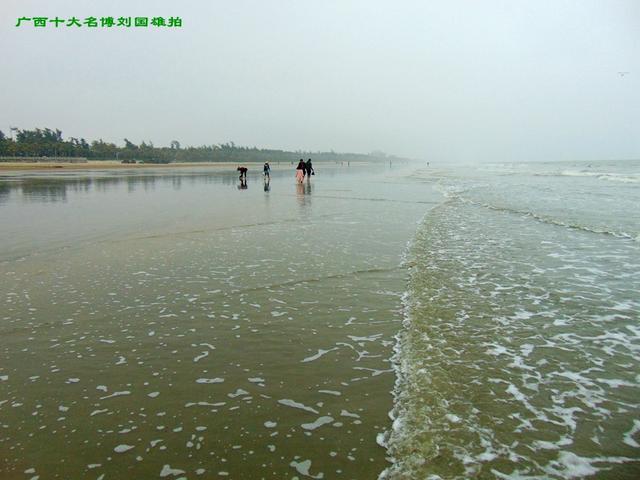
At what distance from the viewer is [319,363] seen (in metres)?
5.45

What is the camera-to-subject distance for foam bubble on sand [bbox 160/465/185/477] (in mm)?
3559

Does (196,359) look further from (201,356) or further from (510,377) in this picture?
(510,377)

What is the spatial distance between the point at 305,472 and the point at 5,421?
10.3ft

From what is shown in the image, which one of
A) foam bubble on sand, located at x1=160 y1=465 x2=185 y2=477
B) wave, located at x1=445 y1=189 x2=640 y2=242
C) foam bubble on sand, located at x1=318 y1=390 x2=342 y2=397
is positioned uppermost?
wave, located at x1=445 y1=189 x2=640 y2=242

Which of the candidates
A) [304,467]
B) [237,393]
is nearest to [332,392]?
[237,393]

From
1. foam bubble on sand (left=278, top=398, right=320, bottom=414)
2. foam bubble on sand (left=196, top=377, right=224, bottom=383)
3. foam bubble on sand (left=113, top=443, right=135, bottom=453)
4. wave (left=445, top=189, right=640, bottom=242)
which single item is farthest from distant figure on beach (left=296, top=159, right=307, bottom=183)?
foam bubble on sand (left=113, top=443, right=135, bottom=453)

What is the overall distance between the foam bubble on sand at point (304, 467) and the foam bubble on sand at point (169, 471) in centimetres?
97

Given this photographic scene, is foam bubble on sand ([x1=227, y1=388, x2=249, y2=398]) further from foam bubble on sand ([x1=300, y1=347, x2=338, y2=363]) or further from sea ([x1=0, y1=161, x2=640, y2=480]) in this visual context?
foam bubble on sand ([x1=300, y1=347, x2=338, y2=363])

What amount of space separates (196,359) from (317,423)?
2.12 meters

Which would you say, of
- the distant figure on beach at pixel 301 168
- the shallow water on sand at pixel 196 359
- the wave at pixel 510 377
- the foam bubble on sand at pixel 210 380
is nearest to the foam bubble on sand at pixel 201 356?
the shallow water on sand at pixel 196 359

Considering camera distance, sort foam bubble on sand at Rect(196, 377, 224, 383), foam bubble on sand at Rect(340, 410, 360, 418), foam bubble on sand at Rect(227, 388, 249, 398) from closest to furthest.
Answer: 1. foam bubble on sand at Rect(340, 410, 360, 418)
2. foam bubble on sand at Rect(227, 388, 249, 398)
3. foam bubble on sand at Rect(196, 377, 224, 383)

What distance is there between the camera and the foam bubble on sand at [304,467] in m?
3.54

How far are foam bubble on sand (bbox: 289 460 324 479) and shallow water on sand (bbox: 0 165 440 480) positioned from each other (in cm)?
1

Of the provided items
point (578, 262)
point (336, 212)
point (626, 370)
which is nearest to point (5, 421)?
point (626, 370)
